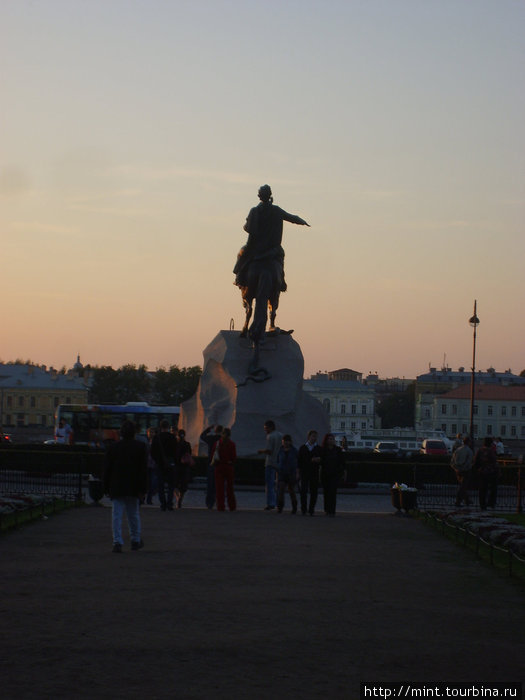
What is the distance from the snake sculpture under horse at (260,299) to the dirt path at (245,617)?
47.9 ft

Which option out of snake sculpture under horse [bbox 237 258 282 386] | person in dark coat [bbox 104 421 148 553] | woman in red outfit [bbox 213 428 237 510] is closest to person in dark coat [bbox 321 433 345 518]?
woman in red outfit [bbox 213 428 237 510]

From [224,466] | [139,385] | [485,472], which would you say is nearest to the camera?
[224,466]

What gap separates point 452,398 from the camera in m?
140

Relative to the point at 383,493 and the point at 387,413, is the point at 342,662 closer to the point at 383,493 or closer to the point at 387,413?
the point at 383,493

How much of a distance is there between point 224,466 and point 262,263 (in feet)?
34.8

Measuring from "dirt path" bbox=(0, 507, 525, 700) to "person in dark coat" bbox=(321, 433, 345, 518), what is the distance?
4.61 metres

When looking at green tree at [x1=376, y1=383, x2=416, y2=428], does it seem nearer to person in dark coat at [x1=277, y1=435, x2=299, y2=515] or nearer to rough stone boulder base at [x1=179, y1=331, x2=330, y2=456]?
rough stone boulder base at [x1=179, y1=331, x2=330, y2=456]

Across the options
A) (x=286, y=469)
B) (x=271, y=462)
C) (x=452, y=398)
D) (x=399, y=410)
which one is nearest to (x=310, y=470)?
(x=286, y=469)

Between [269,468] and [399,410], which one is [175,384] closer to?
[399,410]

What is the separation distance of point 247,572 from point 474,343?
39856 mm

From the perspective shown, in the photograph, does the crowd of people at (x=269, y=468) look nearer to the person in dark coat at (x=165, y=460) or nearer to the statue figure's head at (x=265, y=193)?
the person in dark coat at (x=165, y=460)

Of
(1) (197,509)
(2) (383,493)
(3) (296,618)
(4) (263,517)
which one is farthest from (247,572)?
(2) (383,493)

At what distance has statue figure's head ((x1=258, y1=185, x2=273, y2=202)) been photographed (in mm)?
29172

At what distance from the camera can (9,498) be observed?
1777cm
